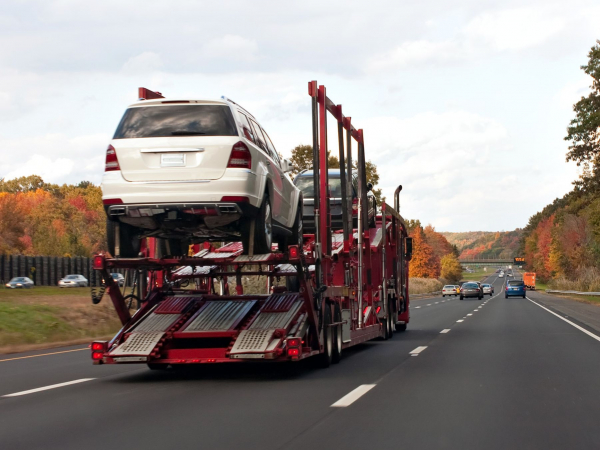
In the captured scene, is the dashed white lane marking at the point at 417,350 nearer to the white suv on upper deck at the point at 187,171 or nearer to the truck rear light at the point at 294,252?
the truck rear light at the point at 294,252

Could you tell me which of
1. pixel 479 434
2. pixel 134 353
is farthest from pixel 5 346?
pixel 479 434

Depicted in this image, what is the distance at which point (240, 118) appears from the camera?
10352 mm

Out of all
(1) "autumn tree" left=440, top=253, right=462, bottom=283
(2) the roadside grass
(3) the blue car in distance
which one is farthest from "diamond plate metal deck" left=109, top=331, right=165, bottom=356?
(1) "autumn tree" left=440, top=253, right=462, bottom=283

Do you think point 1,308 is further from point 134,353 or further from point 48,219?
point 48,219

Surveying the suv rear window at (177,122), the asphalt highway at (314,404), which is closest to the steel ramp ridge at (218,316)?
the asphalt highway at (314,404)

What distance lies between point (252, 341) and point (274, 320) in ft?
2.03

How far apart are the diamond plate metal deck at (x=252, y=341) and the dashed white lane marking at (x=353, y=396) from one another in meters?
1.30

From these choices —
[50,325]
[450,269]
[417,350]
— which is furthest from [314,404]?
[450,269]

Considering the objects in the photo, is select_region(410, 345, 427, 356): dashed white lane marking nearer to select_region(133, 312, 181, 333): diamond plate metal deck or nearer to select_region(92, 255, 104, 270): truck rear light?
select_region(133, 312, 181, 333): diamond plate metal deck

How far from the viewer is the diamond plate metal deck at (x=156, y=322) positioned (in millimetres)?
11188

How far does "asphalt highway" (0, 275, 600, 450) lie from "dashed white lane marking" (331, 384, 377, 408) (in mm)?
22

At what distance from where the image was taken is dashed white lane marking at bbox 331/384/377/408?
8562 mm

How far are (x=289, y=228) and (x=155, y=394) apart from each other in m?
3.48

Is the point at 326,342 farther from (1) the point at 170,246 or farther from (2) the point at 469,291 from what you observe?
(2) the point at 469,291
